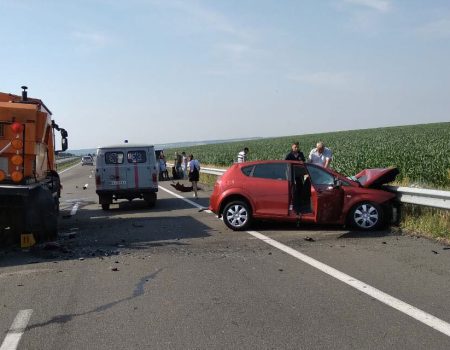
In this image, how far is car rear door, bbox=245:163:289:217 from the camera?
413 inches

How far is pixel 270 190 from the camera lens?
10.6 meters

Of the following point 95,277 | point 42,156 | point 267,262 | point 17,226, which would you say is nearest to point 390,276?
point 267,262

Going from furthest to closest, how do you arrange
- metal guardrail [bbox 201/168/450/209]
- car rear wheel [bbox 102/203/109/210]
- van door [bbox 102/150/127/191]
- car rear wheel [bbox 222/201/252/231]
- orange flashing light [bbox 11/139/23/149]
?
car rear wheel [bbox 102/203/109/210]
van door [bbox 102/150/127/191]
car rear wheel [bbox 222/201/252/231]
metal guardrail [bbox 201/168/450/209]
orange flashing light [bbox 11/139/23/149]

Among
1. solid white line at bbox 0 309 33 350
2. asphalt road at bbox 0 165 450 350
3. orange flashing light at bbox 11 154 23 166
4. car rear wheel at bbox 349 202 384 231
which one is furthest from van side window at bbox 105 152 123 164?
solid white line at bbox 0 309 33 350

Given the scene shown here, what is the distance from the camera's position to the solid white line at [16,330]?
4.50 meters

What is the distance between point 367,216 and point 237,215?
8.20 ft

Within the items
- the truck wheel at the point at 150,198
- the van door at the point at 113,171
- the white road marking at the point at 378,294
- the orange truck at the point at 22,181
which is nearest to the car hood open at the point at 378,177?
the white road marking at the point at 378,294

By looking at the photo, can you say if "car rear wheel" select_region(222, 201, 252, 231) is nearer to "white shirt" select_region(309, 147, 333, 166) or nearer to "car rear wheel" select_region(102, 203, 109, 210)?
"white shirt" select_region(309, 147, 333, 166)

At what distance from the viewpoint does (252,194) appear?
35.0ft

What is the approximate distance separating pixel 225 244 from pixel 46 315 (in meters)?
4.27

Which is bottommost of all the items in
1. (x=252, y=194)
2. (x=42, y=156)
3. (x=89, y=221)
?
(x=89, y=221)

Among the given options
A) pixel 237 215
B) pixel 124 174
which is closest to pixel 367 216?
pixel 237 215

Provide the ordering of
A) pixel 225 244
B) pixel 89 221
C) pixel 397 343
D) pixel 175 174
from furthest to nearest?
pixel 175 174 → pixel 89 221 → pixel 225 244 → pixel 397 343

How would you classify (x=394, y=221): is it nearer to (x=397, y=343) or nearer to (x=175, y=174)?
(x=397, y=343)
